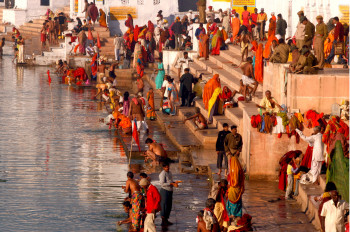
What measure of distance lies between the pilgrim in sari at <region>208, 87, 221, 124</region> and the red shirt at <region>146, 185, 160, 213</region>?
8.46 m

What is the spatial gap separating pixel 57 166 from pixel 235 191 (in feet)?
22.3

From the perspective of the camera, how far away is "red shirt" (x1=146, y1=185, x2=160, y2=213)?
13312 mm

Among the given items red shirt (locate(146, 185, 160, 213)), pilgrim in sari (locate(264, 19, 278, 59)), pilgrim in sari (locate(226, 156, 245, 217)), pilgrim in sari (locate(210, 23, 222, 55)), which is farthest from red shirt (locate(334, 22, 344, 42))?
red shirt (locate(146, 185, 160, 213))

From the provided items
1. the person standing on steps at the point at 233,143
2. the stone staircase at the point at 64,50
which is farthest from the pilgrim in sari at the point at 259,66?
the stone staircase at the point at 64,50

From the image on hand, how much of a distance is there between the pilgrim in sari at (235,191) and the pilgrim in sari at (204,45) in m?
16.5

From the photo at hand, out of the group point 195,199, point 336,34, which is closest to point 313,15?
point 336,34

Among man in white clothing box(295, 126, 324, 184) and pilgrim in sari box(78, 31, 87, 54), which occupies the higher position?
pilgrim in sari box(78, 31, 87, 54)

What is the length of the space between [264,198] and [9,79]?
2384cm

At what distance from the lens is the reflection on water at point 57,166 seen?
15.0m

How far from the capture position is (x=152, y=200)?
43.7ft

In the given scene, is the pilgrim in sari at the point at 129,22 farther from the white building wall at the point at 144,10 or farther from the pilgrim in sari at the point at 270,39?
the pilgrim in sari at the point at 270,39

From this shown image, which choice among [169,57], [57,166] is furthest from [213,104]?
[169,57]

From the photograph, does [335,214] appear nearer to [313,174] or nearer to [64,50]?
[313,174]

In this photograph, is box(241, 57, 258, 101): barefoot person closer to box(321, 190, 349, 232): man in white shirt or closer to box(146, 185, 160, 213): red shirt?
box(146, 185, 160, 213): red shirt
